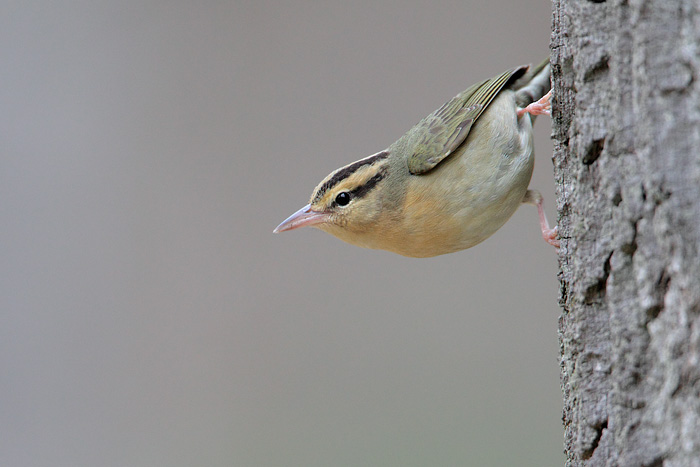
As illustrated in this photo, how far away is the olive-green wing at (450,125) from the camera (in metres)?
3.41

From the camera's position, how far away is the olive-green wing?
3.41 metres

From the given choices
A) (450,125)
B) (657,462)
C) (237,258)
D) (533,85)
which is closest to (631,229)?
(657,462)

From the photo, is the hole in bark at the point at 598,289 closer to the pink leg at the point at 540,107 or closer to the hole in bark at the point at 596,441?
the hole in bark at the point at 596,441

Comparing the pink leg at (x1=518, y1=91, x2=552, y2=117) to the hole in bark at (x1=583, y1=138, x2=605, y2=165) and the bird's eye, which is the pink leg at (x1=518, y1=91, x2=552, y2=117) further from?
the hole in bark at (x1=583, y1=138, x2=605, y2=165)

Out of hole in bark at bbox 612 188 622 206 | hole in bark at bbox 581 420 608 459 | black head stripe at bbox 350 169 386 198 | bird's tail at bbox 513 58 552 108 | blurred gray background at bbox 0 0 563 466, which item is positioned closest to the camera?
hole in bark at bbox 612 188 622 206

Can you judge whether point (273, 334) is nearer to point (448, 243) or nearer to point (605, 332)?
point (448, 243)

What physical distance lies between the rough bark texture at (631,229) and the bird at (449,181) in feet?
3.82

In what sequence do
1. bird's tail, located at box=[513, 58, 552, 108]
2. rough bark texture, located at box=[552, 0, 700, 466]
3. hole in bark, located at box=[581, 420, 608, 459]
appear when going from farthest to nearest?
bird's tail, located at box=[513, 58, 552, 108]
hole in bark, located at box=[581, 420, 608, 459]
rough bark texture, located at box=[552, 0, 700, 466]

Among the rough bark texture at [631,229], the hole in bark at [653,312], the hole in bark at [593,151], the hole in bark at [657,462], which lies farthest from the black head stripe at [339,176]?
the hole in bark at [657,462]

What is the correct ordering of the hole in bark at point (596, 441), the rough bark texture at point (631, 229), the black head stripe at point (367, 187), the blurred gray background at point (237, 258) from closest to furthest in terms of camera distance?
the rough bark texture at point (631, 229), the hole in bark at point (596, 441), the black head stripe at point (367, 187), the blurred gray background at point (237, 258)

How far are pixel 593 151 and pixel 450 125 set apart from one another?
5.66ft

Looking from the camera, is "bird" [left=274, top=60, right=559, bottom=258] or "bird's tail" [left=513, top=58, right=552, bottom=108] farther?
"bird's tail" [left=513, top=58, right=552, bottom=108]

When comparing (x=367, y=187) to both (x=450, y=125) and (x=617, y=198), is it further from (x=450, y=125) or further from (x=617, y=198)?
(x=617, y=198)

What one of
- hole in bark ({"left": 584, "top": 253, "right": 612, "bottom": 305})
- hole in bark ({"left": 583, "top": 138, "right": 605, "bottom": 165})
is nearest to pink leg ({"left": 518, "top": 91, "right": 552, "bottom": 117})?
hole in bark ({"left": 583, "top": 138, "right": 605, "bottom": 165})
